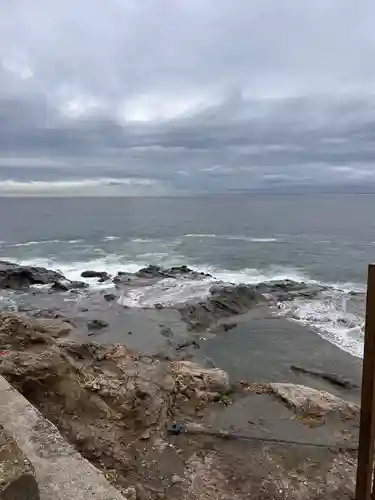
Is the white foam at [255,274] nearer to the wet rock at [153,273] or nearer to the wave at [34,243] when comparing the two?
the wet rock at [153,273]

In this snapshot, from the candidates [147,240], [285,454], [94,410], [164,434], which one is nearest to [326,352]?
[285,454]

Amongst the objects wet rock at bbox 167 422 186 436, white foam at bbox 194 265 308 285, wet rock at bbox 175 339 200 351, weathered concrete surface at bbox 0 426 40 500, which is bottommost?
white foam at bbox 194 265 308 285

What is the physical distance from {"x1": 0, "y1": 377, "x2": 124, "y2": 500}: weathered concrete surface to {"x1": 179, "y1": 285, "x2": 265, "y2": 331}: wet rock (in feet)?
35.5

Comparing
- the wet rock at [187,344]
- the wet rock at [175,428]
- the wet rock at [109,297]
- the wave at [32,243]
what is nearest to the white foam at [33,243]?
the wave at [32,243]

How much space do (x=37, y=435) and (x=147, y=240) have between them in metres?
41.8

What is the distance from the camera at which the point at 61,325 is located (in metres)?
14.0

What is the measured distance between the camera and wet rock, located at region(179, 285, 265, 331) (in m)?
15.8

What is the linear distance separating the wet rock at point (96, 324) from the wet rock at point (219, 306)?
9.99 feet

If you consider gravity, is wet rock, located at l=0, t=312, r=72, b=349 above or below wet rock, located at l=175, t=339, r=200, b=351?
above

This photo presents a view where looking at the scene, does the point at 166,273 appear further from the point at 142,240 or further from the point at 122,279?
the point at 142,240

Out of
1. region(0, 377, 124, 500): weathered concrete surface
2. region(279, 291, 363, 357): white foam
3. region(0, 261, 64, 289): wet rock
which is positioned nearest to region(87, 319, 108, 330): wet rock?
region(279, 291, 363, 357): white foam

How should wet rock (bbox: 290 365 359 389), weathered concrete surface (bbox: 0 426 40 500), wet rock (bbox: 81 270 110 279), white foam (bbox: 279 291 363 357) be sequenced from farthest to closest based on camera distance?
wet rock (bbox: 81 270 110 279) → white foam (bbox: 279 291 363 357) → wet rock (bbox: 290 365 359 389) → weathered concrete surface (bbox: 0 426 40 500)

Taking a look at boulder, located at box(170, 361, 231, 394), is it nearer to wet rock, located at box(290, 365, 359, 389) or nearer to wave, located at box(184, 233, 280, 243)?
wet rock, located at box(290, 365, 359, 389)

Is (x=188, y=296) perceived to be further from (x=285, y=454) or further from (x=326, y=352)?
(x=285, y=454)
